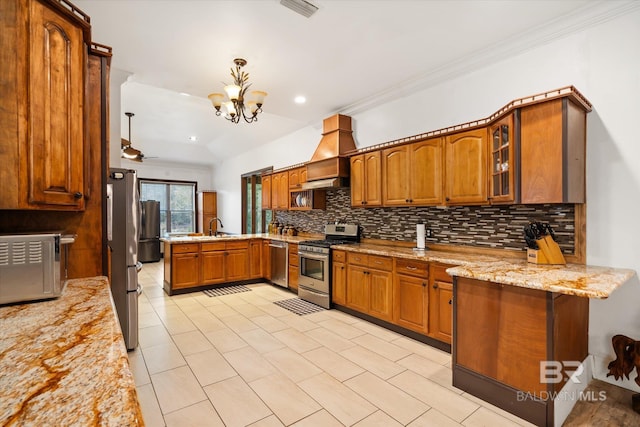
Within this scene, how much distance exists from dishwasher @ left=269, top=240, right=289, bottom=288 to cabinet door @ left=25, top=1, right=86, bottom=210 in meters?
3.73

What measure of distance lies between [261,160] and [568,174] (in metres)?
6.14

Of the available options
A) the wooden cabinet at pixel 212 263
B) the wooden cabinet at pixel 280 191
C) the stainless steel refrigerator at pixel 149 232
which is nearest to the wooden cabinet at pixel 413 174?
the wooden cabinet at pixel 280 191

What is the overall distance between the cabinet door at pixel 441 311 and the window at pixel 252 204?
520 centimetres

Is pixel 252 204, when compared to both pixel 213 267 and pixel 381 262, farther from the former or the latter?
pixel 381 262

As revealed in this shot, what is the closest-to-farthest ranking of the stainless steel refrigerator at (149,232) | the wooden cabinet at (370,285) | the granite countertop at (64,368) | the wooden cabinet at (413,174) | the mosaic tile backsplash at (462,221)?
the granite countertop at (64,368)
the mosaic tile backsplash at (462,221)
the wooden cabinet at (413,174)
the wooden cabinet at (370,285)
the stainless steel refrigerator at (149,232)

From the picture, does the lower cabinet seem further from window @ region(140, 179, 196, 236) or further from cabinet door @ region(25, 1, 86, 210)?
window @ region(140, 179, 196, 236)

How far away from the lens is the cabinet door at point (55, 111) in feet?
4.63

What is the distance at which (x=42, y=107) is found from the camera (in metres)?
1.44

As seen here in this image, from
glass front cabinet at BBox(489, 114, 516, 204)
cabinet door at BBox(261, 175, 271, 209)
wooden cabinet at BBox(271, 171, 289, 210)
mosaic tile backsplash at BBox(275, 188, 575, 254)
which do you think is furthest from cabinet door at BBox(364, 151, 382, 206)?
cabinet door at BBox(261, 175, 271, 209)

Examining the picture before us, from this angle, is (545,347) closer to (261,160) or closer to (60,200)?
(60,200)

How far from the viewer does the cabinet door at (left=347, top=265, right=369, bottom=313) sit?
3.81 m

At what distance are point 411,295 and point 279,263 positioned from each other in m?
2.73

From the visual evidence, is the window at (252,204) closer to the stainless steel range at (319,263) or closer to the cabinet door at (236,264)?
the cabinet door at (236,264)

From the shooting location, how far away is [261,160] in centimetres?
742
